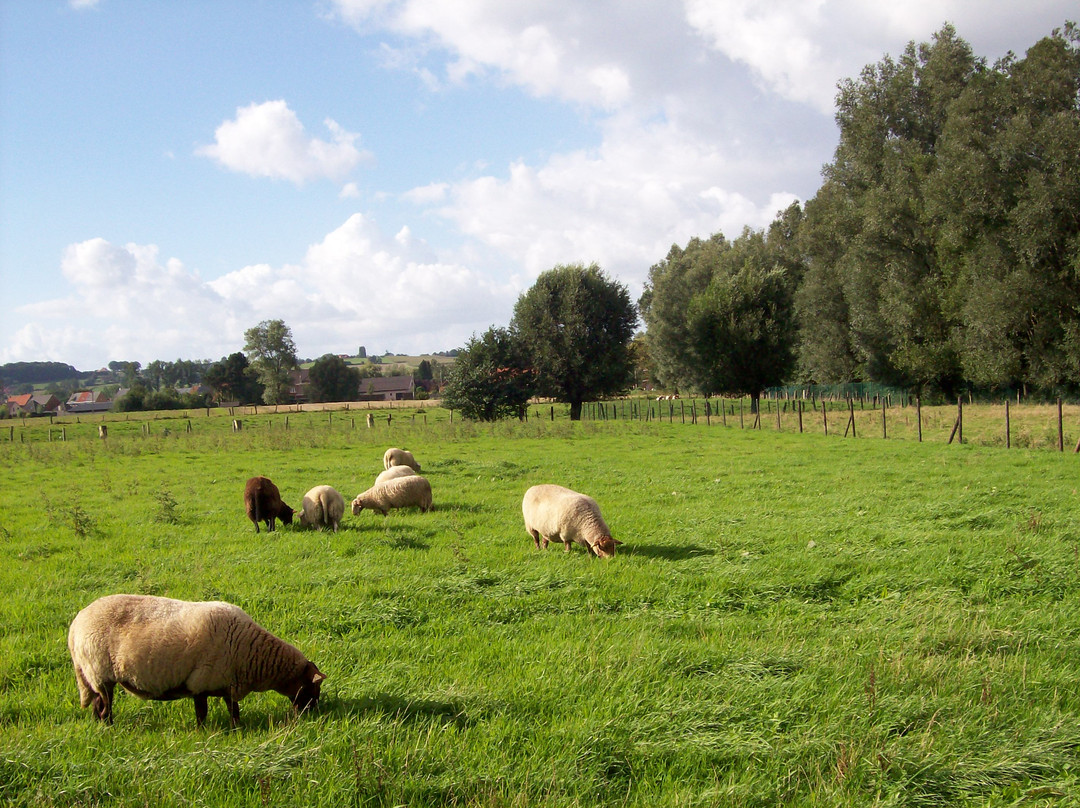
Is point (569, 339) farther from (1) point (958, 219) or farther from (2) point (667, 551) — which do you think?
(2) point (667, 551)

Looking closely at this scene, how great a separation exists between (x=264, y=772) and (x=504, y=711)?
1.79 meters

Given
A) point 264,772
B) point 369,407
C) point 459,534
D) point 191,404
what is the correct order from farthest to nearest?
point 191,404 → point 369,407 → point 459,534 → point 264,772

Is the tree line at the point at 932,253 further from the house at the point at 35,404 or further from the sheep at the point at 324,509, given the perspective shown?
the house at the point at 35,404

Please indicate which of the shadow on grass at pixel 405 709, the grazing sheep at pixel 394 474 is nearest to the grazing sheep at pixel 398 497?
the grazing sheep at pixel 394 474

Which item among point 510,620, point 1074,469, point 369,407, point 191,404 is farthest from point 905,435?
point 191,404

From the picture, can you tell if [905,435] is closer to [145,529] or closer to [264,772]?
[145,529]

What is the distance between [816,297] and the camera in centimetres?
5816

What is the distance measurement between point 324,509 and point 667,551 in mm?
6855

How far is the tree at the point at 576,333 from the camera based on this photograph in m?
56.6

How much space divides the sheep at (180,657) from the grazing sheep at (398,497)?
365 inches

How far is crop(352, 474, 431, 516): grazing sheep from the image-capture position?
1505cm

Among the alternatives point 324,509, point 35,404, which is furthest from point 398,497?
point 35,404

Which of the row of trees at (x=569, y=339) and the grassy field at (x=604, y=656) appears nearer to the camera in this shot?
the grassy field at (x=604, y=656)

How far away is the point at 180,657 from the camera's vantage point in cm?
534
